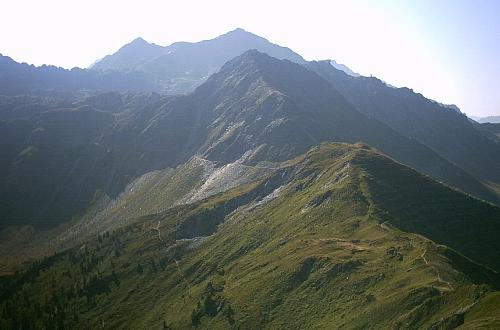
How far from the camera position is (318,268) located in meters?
116

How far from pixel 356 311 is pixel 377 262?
58.8 ft

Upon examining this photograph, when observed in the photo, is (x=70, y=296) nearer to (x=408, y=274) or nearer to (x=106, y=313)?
(x=106, y=313)

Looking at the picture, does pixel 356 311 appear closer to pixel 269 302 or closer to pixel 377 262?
pixel 377 262

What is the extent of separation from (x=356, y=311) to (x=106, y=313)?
338 feet

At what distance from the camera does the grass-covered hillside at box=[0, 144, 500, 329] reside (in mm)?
86812

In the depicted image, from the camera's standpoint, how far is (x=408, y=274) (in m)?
93.2

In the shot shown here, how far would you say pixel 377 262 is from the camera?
105 metres

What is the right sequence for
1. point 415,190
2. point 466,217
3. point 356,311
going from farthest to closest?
point 415,190 → point 466,217 → point 356,311

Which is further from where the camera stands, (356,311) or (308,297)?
(308,297)

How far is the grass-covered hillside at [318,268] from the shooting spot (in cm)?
8681

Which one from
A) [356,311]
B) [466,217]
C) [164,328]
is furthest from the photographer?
[466,217]

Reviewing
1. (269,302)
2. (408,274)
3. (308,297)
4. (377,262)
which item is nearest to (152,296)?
(269,302)

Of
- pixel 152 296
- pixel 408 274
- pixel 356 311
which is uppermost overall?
pixel 408 274

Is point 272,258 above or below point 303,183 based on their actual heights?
below
